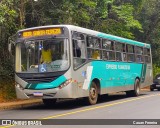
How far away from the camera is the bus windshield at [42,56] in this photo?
14305 mm

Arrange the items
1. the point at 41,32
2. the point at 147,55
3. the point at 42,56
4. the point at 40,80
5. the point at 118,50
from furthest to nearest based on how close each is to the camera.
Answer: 1. the point at 147,55
2. the point at 118,50
3. the point at 41,32
4. the point at 42,56
5. the point at 40,80

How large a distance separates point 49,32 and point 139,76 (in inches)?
366

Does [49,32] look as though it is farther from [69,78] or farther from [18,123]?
[18,123]

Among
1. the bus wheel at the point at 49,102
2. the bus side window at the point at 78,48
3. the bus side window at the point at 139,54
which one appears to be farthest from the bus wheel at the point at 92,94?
the bus side window at the point at 139,54

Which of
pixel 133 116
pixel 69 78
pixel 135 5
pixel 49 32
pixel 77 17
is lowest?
pixel 133 116

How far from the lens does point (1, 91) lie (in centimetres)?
1920

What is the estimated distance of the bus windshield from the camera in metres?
14.3

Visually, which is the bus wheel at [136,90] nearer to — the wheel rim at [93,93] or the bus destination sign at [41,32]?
the wheel rim at [93,93]

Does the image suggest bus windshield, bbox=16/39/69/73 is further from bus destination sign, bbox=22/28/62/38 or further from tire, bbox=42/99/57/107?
tire, bbox=42/99/57/107

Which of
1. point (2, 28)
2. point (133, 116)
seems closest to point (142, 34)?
point (2, 28)

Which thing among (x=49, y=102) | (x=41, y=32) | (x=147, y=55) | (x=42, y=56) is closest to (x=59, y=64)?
(x=42, y=56)

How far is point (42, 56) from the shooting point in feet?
47.9

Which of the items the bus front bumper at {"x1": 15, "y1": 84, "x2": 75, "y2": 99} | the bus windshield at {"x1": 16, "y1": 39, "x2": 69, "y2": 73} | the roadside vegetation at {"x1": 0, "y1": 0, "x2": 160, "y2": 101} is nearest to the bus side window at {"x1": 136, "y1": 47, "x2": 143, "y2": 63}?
the roadside vegetation at {"x1": 0, "y1": 0, "x2": 160, "y2": 101}

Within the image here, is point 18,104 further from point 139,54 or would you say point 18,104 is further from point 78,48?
point 139,54
